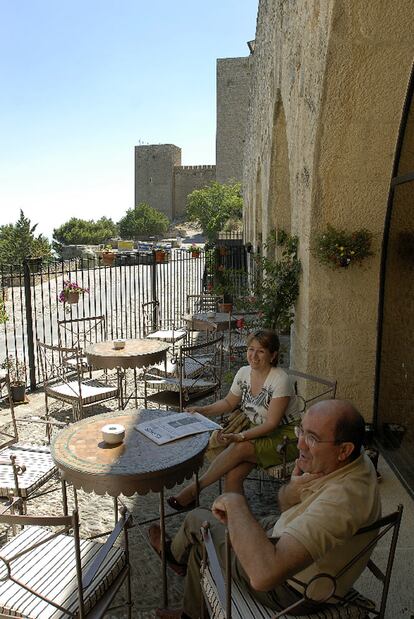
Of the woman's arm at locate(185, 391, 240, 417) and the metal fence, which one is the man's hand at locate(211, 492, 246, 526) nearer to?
the woman's arm at locate(185, 391, 240, 417)

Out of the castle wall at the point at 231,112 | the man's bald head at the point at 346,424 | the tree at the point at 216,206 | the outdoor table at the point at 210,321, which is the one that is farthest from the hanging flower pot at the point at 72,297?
the castle wall at the point at 231,112

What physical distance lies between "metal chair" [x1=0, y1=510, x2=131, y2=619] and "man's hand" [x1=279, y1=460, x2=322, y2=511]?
2.11ft

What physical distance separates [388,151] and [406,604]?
9.16 ft

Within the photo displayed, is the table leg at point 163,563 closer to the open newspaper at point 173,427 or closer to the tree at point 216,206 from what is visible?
the open newspaper at point 173,427

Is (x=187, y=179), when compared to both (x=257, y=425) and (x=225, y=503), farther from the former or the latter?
(x=225, y=503)

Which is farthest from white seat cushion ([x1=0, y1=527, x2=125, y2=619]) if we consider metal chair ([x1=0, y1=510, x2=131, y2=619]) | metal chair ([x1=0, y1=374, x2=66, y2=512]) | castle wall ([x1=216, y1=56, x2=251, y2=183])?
castle wall ([x1=216, y1=56, x2=251, y2=183])

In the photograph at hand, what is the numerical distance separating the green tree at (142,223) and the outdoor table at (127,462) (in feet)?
156

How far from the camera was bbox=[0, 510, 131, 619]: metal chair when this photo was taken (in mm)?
1776

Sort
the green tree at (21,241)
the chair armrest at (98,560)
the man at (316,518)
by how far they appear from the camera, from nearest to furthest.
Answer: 1. the man at (316,518)
2. the chair armrest at (98,560)
3. the green tree at (21,241)

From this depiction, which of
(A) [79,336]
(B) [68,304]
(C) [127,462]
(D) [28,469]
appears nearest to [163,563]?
(C) [127,462]

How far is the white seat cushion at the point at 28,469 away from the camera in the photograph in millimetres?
2863

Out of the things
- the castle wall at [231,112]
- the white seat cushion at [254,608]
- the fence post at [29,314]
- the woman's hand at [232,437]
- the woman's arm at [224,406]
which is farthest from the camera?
the castle wall at [231,112]

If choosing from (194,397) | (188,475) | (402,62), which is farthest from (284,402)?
(402,62)

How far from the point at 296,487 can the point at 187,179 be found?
177 feet
